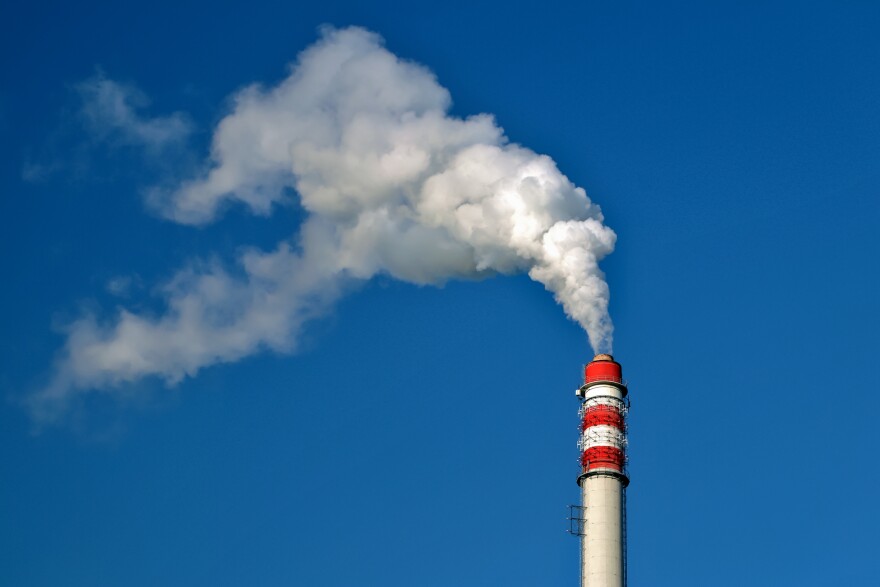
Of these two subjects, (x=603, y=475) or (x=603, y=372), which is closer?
(x=603, y=475)

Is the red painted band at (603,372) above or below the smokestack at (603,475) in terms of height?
above

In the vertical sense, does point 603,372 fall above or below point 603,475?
above

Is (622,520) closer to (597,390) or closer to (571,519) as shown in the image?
(571,519)

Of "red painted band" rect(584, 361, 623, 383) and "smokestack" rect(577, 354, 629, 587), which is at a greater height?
"red painted band" rect(584, 361, 623, 383)

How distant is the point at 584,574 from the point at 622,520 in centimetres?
353

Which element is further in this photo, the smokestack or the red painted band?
the red painted band

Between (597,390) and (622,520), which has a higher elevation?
(597,390)

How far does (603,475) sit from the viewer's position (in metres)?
73.9

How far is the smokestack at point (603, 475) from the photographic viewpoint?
237 feet

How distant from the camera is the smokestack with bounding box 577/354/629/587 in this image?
7231 centimetres

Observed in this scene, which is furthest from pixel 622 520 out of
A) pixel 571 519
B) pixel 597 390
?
pixel 597 390

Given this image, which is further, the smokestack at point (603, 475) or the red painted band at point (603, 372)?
the red painted band at point (603, 372)

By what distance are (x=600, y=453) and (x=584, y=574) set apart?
634cm

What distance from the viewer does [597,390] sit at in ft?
252
